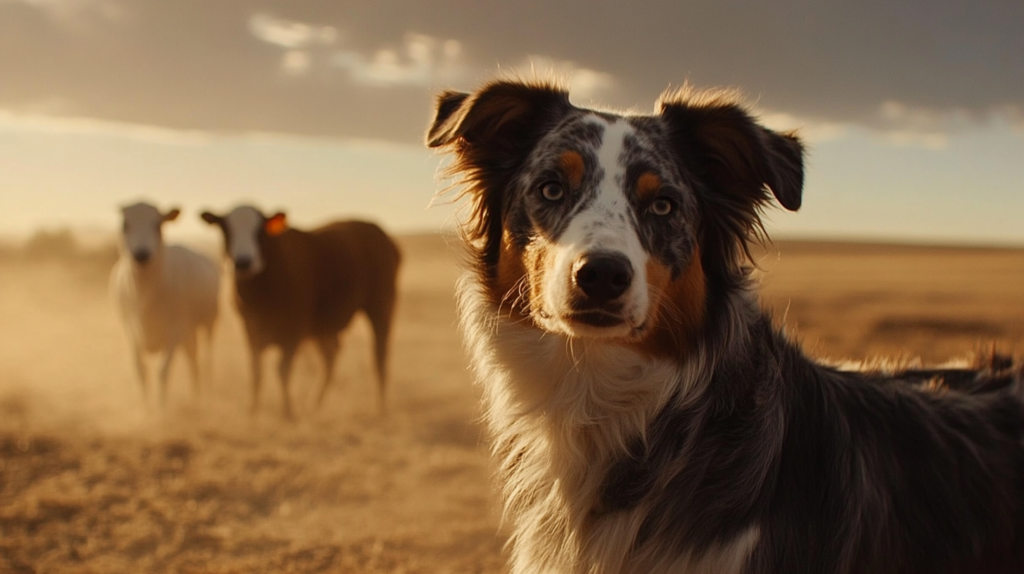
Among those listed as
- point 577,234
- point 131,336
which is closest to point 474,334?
point 577,234

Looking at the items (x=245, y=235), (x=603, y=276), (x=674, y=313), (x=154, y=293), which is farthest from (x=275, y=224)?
(x=603, y=276)

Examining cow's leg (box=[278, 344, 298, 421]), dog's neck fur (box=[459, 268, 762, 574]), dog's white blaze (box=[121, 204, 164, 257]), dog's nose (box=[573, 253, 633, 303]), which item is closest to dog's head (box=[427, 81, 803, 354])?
dog's nose (box=[573, 253, 633, 303])

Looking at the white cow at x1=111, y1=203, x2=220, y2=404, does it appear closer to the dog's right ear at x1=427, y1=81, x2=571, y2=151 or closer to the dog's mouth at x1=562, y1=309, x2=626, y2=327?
the dog's right ear at x1=427, y1=81, x2=571, y2=151

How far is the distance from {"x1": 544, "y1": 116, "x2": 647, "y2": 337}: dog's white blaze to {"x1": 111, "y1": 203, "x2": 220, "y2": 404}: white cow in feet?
29.0

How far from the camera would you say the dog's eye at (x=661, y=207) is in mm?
3807

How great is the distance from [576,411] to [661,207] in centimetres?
104

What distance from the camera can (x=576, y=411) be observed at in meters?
3.88

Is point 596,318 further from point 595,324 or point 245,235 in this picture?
point 245,235

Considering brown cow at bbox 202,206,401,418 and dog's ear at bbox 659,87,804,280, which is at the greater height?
dog's ear at bbox 659,87,804,280

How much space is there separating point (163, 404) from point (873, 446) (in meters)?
9.37

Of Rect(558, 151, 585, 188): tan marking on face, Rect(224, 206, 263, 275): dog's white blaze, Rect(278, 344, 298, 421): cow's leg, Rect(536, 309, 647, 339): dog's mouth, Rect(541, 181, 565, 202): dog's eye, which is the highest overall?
Rect(558, 151, 585, 188): tan marking on face

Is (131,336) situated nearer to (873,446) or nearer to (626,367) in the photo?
(626,367)

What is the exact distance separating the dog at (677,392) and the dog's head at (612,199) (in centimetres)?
1

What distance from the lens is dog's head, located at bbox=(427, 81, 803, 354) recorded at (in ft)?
11.2
